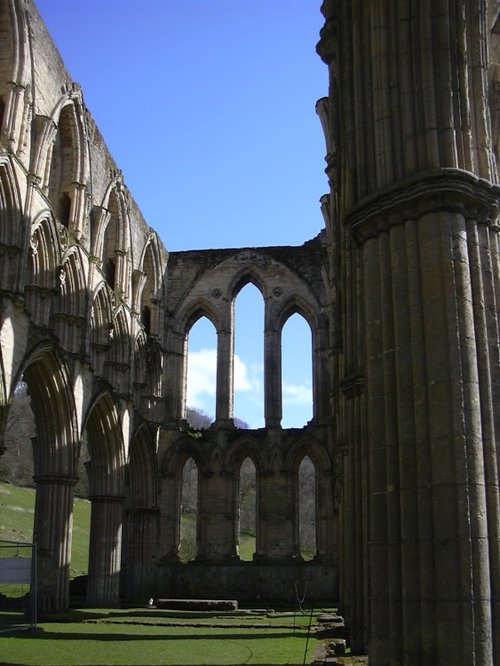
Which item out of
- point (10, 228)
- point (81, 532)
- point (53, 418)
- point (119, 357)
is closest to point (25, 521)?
point (81, 532)

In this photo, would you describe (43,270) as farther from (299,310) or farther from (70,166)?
(299,310)

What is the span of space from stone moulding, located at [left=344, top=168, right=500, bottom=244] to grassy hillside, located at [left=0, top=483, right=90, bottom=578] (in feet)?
74.3

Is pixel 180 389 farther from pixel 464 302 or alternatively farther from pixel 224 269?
pixel 464 302

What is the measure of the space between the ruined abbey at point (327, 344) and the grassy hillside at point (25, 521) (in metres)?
7.17

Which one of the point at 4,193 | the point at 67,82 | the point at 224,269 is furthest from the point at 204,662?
the point at 224,269

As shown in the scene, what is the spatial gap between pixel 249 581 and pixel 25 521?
14.8 m

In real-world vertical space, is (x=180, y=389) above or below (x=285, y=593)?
above

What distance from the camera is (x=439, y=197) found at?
6828mm

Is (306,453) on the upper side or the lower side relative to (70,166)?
lower

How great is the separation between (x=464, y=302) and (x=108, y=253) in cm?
1739

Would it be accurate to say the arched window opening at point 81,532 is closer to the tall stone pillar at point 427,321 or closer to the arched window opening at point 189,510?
the arched window opening at point 189,510

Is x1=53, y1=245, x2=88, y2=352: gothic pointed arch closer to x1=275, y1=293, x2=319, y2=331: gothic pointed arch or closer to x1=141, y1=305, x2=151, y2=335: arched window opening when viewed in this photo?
x1=141, y1=305, x2=151, y2=335: arched window opening

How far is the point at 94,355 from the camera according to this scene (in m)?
20.5

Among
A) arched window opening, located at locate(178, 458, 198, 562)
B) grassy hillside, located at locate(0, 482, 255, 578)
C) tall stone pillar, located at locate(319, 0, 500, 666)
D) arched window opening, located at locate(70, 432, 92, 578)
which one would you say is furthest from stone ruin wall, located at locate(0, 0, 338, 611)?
tall stone pillar, located at locate(319, 0, 500, 666)
